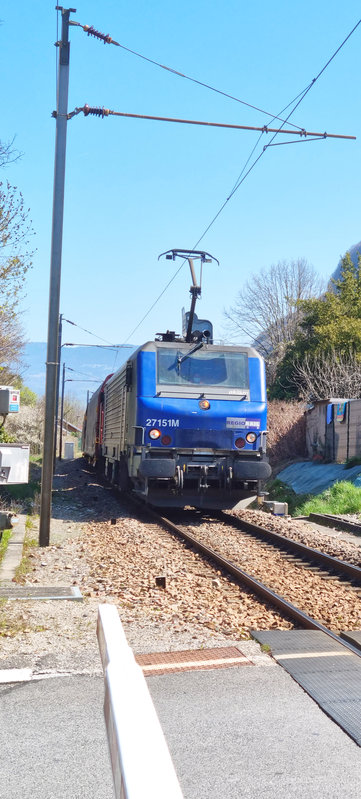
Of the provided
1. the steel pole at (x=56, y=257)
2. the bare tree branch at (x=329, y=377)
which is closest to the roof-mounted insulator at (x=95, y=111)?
the steel pole at (x=56, y=257)

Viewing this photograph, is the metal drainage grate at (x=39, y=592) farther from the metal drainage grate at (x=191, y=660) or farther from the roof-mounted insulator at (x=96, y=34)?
Answer: the roof-mounted insulator at (x=96, y=34)

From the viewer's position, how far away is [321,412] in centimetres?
2498

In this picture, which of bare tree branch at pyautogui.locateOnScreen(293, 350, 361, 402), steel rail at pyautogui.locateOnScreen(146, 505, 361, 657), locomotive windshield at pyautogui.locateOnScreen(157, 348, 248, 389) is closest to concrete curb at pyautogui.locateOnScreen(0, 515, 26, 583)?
steel rail at pyautogui.locateOnScreen(146, 505, 361, 657)

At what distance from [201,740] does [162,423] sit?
369 inches

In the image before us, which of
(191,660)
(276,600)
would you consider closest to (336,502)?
(276,600)

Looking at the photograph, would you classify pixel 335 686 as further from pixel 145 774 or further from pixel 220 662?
pixel 145 774

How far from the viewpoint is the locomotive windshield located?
518 inches

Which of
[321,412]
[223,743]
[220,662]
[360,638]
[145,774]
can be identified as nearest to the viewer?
[145,774]

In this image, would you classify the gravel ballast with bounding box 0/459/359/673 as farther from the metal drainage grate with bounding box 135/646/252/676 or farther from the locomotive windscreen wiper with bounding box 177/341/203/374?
the locomotive windscreen wiper with bounding box 177/341/203/374

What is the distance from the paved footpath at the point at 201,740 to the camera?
300cm

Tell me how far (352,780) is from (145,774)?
91.7 inches

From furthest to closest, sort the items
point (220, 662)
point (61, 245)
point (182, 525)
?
point (182, 525), point (61, 245), point (220, 662)

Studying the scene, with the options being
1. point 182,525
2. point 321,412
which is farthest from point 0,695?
point 321,412

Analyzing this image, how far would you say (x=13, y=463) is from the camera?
31.1 feet
